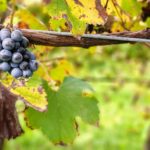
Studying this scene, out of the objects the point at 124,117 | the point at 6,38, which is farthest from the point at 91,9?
the point at 124,117

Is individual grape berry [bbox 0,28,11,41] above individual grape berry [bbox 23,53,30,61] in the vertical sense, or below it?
above

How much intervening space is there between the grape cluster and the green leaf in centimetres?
33

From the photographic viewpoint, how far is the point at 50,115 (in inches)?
60.6

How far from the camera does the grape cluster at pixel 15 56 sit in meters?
1.15

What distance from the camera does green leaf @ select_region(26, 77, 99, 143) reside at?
1.51 metres

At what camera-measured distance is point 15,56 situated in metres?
1.15

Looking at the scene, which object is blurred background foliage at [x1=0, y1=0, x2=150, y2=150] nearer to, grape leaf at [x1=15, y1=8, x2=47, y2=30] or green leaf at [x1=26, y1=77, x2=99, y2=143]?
grape leaf at [x1=15, y1=8, x2=47, y2=30]

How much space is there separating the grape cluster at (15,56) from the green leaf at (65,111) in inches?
13.2

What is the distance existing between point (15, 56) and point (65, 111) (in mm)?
452

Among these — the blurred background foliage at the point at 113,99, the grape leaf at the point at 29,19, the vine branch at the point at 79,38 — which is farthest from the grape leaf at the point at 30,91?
the blurred background foliage at the point at 113,99

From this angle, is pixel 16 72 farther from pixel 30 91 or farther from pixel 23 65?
pixel 30 91

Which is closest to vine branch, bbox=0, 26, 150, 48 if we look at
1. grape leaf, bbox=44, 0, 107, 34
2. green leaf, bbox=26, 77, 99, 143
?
grape leaf, bbox=44, 0, 107, 34

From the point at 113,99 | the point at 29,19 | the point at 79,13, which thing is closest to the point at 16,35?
the point at 79,13

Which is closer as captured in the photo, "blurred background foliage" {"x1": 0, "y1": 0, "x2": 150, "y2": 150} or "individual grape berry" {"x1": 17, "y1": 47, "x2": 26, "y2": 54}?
"individual grape berry" {"x1": 17, "y1": 47, "x2": 26, "y2": 54}
